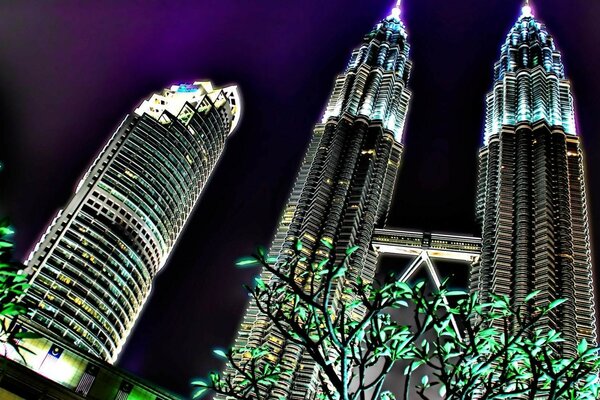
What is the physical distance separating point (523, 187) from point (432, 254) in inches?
561

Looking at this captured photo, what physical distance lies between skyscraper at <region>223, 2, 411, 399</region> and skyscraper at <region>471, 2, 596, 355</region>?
1226 cm

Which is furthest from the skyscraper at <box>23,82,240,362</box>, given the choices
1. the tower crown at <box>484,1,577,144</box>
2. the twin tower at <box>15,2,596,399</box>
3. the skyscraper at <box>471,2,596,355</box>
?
the tower crown at <box>484,1,577,144</box>

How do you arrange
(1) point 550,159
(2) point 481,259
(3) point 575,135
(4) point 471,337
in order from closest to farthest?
Result: (4) point 471,337
(2) point 481,259
(1) point 550,159
(3) point 575,135

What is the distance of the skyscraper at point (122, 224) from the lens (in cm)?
8425

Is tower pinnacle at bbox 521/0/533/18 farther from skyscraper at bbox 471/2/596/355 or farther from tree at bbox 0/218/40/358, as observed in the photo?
tree at bbox 0/218/40/358

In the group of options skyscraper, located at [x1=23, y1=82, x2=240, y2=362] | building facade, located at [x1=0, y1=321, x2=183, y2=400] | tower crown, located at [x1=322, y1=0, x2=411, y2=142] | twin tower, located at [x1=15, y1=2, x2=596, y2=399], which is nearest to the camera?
building facade, located at [x1=0, y1=321, x2=183, y2=400]

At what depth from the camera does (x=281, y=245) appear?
71.3m

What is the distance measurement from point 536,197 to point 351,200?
20.4 metres

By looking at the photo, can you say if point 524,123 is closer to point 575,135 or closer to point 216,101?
point 575,135

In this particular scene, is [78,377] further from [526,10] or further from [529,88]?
[526,10]

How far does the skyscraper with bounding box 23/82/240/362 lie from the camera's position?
3317 inches

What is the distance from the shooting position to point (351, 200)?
74500mm

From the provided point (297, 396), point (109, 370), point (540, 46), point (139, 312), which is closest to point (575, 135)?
point (540, 46)

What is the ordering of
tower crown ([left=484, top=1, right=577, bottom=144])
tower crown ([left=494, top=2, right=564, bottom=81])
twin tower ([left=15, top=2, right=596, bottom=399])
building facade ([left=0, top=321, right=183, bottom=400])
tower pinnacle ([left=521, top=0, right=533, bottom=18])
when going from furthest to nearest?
tower pinnacle ([left=521, top=0, right=533, bottom=18]), tower crown ([left=494, top=2, right=564, bottom=81]), tower crown ([left=484, top=1, right=577, bottom=144]), twin tower ([left=15, top=2, right=596, bottom=399]), building facade ([left=0, top=321, right=183, bottom=400])
